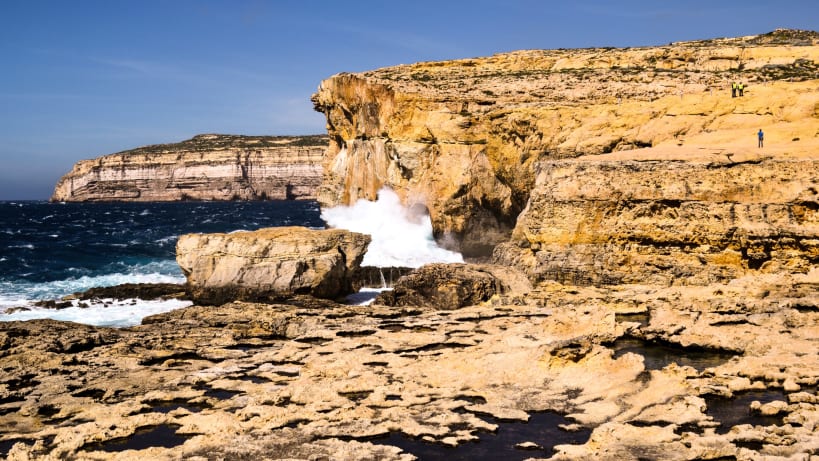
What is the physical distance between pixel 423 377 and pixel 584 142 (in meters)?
20.7

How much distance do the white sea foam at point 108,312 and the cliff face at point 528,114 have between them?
54.9 feet


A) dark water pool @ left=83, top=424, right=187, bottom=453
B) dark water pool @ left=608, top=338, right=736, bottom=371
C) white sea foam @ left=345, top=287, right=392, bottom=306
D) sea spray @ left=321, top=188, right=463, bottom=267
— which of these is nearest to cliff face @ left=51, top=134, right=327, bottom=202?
sea spray @ left=321, top=188, right=463, bottom=267

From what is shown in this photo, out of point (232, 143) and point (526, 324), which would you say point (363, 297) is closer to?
point (526, 324)

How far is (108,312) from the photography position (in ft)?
89.8

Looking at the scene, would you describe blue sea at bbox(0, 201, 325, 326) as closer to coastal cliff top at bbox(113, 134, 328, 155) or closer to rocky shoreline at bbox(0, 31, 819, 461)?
rocky shoreline at bbox(0, 31, 819, 461)

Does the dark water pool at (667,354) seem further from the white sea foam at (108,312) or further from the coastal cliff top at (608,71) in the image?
the coastal cliff top at (608,71)

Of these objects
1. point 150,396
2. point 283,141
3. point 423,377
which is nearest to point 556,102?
point 423,377

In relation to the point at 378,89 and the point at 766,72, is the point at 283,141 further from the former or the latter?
the point at 766,72

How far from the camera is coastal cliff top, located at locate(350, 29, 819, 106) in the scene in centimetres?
3881

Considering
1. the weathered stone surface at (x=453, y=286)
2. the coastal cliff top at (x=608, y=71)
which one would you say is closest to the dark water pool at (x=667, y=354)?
the weathered stone surface at (x=453, y=286)

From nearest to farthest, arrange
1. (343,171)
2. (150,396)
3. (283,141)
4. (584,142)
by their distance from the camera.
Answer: (150,396) → (584,142) → (343,171) → (283,141)

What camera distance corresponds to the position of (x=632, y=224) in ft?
78.0

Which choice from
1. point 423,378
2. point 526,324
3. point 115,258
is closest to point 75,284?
point 115,258

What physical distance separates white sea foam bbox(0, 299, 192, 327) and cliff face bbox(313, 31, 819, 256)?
16.7 metres
